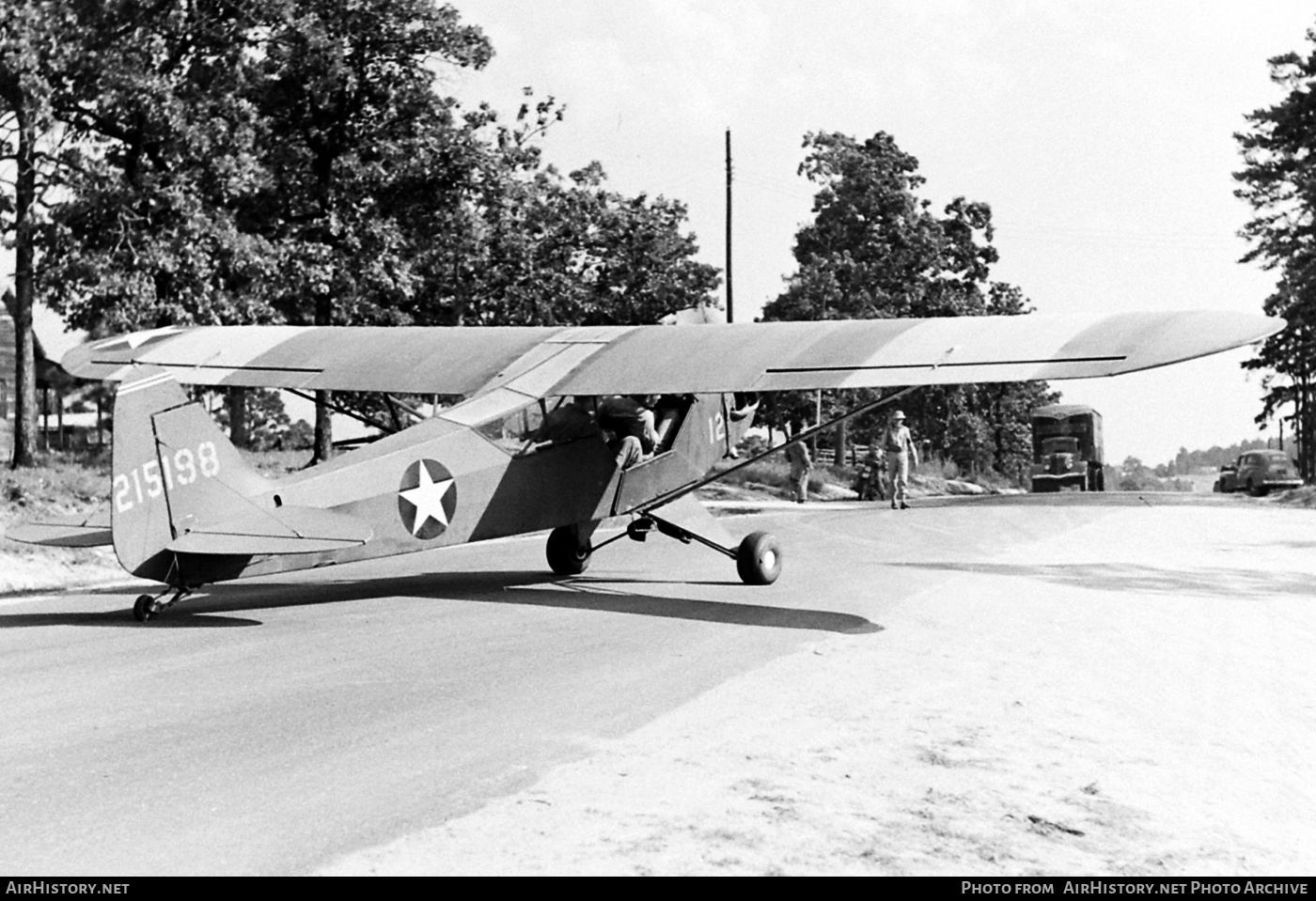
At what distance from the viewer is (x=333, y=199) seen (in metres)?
34.3

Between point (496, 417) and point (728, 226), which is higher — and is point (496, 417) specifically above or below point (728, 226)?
below

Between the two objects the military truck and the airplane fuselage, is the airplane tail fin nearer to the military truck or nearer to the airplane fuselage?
the airplane fuselage

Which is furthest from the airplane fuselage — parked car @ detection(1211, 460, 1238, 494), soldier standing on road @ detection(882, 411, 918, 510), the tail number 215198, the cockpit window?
parked car @ detection(1211, 460, 1238, 494)

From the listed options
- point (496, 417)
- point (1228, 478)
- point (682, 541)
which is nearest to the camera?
point (496, 417)

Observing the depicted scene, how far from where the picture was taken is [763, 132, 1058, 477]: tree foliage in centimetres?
5416

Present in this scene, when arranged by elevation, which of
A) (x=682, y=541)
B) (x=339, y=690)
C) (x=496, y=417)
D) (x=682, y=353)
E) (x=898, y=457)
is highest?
(x=682, y=353)

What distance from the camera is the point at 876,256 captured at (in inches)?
2189

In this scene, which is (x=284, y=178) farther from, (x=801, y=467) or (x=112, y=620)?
(x=112, y=620)

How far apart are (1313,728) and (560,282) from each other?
35.0 meters

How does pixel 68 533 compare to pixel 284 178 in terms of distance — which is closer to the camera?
pixel 68 533

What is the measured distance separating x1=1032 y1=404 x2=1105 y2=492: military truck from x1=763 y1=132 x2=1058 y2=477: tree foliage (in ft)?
14.9

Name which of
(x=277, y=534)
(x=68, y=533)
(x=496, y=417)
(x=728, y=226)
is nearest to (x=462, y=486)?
(x=496, y=417)

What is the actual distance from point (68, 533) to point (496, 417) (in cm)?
419
